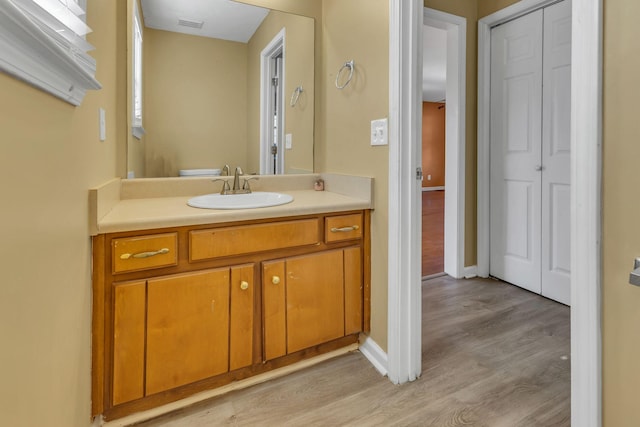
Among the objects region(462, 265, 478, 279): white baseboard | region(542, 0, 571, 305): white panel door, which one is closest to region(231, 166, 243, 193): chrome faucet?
region(462, 265, 478, 279): white baseboard

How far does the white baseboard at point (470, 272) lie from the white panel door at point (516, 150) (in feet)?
0.47

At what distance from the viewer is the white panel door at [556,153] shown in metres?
2.36

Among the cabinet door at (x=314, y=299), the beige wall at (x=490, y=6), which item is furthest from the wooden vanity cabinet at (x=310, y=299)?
the beige wall at (x=490, y=6)

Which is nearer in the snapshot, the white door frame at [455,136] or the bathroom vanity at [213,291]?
the bathroom vanity at [213,291]

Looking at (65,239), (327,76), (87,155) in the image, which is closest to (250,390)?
(65,239)

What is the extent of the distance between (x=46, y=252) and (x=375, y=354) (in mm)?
1463

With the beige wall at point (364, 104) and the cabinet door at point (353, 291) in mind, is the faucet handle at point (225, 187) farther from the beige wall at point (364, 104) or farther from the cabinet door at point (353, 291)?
the cabinet door at point (353, 291)

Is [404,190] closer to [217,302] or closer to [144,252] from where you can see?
[217,302]

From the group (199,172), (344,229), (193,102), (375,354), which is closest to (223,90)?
(193,102)

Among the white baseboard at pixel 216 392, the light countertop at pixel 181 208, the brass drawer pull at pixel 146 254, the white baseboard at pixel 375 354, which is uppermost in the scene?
the light countertop at pixel 181 208

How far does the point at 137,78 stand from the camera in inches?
69.6

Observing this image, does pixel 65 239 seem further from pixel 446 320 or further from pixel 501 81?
pixel 501 81

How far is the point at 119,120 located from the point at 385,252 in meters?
1.40

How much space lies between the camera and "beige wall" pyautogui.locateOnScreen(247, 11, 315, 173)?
6.81ft
